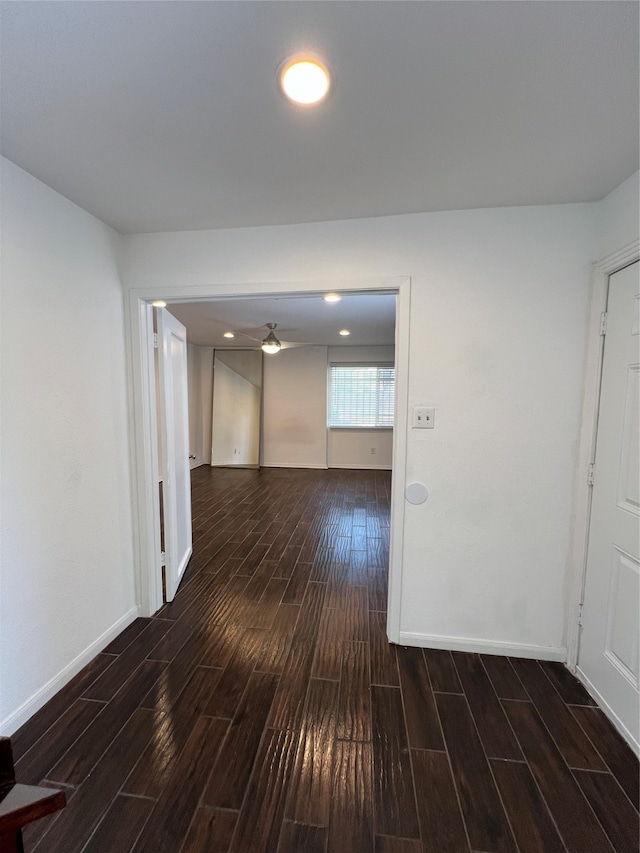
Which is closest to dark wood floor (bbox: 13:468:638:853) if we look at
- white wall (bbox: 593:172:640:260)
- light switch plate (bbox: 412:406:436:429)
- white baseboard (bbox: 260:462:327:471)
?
light switch plate (bbox: 412:406:436:429)

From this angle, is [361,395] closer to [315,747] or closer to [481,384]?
[481,384]

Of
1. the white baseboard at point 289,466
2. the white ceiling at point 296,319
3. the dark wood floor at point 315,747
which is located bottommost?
the dark wood floor at point 315,747

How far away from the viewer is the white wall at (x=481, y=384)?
188 centimetres

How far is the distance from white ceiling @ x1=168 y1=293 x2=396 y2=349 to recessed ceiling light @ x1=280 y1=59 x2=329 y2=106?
1899 millimetres

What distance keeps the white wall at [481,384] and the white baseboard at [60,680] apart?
1.74 meters

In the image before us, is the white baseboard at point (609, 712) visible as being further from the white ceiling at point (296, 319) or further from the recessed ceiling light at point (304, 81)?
the white ceiling at point (296, 319)

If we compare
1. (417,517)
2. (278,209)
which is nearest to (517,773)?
(417,517)

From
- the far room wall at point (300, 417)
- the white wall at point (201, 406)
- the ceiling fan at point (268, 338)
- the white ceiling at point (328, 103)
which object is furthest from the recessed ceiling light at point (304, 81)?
the white wall at point (201, 406)

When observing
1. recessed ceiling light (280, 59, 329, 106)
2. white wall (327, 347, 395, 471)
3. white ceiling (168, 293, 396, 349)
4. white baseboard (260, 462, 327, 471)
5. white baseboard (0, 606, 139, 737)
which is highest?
white ceiling (168, 293, 396, 349)

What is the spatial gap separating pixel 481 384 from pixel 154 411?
2.01 metres

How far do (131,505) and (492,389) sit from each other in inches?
90.5

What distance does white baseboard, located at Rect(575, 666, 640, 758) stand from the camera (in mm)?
1498

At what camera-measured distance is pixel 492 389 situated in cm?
195

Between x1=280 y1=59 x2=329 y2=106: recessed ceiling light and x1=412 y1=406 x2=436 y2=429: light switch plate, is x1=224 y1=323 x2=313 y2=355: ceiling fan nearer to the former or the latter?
x1=412 y1=406 x2=436 y2=429: light switch plate
